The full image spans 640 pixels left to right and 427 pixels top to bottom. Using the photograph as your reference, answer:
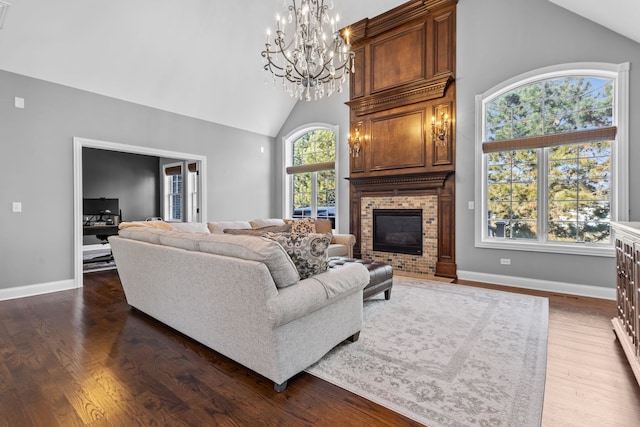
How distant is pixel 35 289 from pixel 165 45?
3907 millimetres

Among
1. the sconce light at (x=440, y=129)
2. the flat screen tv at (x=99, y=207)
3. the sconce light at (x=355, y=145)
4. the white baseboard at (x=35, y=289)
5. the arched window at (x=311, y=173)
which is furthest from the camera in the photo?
the flat screen tv at (x=99, y=207)

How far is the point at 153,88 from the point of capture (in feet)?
16.5

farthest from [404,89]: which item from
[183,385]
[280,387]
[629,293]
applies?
[183,385]

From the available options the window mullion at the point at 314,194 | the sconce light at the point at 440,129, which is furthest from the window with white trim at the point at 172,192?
the sconce light at the point at 440,129

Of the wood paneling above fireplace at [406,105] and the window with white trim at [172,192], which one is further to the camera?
the window with white trim at [172,192]

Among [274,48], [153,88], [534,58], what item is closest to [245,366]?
[153,88]

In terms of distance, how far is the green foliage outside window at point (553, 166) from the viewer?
392 centimetres

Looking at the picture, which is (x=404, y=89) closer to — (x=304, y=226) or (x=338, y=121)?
(x=338, y=121)

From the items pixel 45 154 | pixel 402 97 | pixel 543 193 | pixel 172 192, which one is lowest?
pixel 543 193

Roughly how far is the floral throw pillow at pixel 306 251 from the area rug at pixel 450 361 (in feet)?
2.24

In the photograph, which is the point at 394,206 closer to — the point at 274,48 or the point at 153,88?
the point at 274,48

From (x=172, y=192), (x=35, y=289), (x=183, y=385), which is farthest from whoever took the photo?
(x=172, y=192)

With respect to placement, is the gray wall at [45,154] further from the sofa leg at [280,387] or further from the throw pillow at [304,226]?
the sofa leg at [280,387]

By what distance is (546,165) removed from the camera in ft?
13.9
